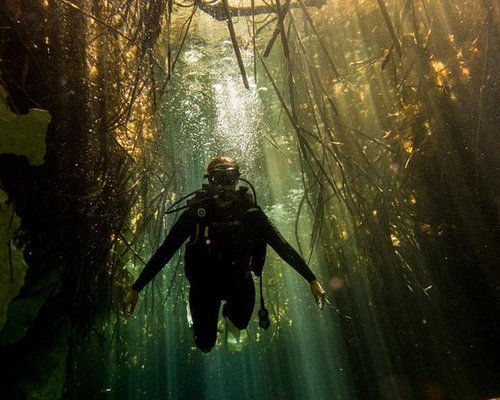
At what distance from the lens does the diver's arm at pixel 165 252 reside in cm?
395

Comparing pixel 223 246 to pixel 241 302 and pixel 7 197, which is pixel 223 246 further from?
pixel 7 197

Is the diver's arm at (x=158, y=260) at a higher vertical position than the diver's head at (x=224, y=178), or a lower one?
lower

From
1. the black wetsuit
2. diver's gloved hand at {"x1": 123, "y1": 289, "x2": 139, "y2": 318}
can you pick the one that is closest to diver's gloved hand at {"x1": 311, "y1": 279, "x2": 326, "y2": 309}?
the black wetsuit

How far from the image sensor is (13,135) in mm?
2953

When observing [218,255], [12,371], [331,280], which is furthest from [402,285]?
[12,371]

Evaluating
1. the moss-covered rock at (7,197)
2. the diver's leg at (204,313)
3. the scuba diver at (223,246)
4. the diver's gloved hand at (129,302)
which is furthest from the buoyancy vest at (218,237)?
the moss-covered rock at (7,197)

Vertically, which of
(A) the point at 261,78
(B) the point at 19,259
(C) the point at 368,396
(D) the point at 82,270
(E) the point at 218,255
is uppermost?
(A) the point at 261,78

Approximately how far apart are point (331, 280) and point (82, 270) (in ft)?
25.5

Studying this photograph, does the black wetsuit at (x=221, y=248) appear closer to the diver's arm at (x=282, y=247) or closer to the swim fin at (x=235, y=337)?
the diver's arm at (x=282, y=247)

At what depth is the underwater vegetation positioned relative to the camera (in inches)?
118

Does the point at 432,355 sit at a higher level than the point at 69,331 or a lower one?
lower

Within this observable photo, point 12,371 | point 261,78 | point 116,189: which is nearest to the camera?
point 12,371

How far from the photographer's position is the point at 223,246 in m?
4.29

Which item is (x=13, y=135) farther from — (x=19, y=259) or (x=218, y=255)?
(x=218, y=255)
